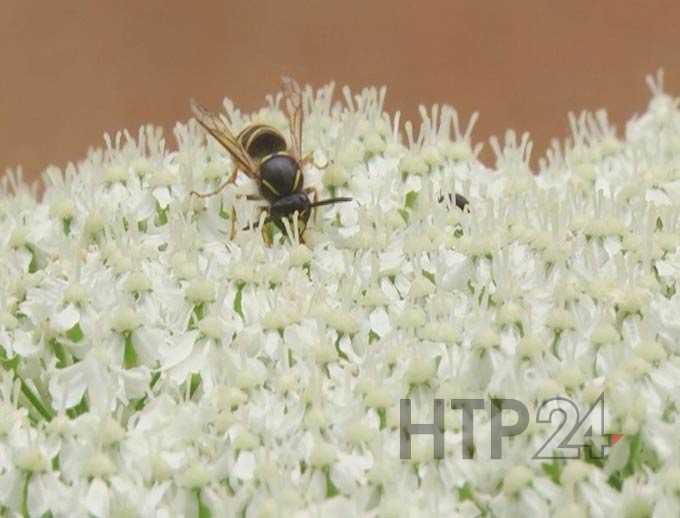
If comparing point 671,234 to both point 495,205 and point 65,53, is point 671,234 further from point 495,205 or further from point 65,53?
point 65,53

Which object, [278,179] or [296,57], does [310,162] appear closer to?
[278,179]

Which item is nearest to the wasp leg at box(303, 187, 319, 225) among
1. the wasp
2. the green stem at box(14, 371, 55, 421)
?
the wasp

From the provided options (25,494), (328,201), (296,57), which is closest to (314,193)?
(328,201)

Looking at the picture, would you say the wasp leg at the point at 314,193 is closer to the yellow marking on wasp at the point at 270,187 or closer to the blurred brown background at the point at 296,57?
the yellow marking on wasp at the point at 270,187

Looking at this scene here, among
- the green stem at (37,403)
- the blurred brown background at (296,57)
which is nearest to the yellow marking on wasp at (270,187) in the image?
the green stem at (37,403)

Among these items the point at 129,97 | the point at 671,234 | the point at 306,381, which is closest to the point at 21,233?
the point at 306,381

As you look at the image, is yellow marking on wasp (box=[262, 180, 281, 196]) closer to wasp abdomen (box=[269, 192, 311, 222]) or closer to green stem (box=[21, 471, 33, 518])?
wasp abdomen (box=[269, 192, 311, 222])

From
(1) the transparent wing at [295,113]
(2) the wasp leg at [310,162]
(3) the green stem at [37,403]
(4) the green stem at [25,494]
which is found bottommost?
(4) the green stem at [25,494]
